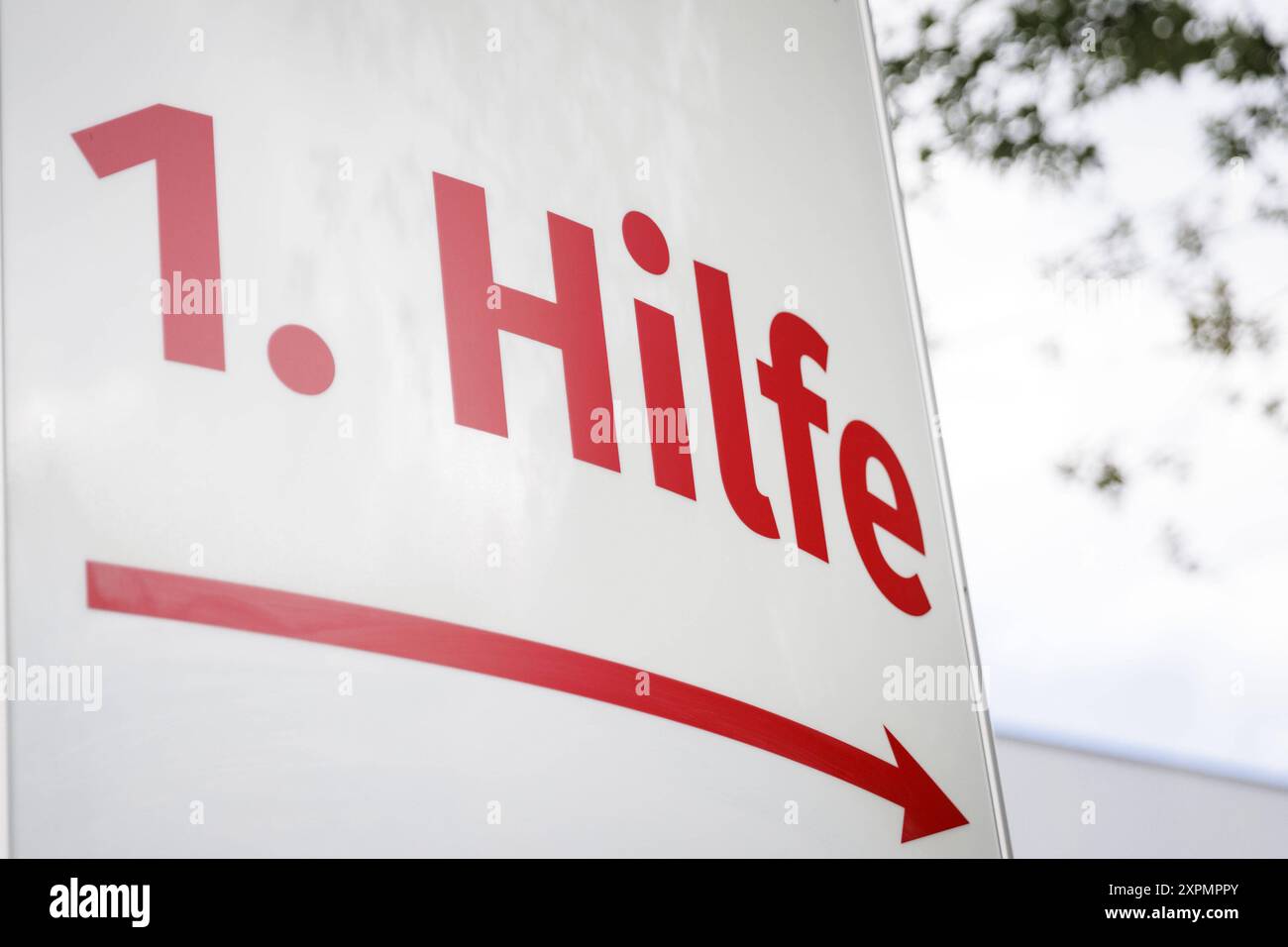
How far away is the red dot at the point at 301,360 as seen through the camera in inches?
47.7

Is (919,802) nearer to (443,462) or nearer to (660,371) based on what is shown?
(660,371)

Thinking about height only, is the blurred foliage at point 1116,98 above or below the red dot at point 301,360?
above

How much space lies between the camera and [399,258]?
4.25ft

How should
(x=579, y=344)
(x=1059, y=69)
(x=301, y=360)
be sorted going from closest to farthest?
1. (x=301, y=360)
2. (x=579, y=344)
3. (x=1059, y=69)

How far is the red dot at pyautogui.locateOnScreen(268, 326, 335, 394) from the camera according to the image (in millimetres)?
1211

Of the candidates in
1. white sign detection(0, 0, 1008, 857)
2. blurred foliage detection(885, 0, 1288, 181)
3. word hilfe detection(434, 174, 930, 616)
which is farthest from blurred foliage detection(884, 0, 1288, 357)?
word hilfe detection(434, 174, 930, 616)

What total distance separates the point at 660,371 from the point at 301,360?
18.7 inches

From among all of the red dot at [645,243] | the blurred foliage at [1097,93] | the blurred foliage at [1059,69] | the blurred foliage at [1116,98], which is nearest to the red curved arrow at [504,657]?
the red dot at [645,243]

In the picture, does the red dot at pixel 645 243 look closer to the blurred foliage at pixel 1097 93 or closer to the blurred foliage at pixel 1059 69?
the blurred foliage at pixel 1059 69

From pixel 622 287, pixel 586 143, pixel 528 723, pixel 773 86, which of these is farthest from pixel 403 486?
pixel 773 86

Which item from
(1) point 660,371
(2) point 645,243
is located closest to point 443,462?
(1) point 660,371

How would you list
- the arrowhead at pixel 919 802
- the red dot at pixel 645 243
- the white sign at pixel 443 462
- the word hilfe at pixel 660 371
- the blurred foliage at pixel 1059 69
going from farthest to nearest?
the blurred foliage at pixel 1059 69, the arrowhead at pixel 919 802, the red dot at pixel 645 243, the word hilfe at pixel 660 371, the white sign at pixel 443 462

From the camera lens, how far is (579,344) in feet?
4.64

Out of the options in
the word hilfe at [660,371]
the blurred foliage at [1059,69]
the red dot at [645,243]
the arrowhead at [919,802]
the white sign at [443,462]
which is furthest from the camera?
the blurred foliage at [1059,69]
